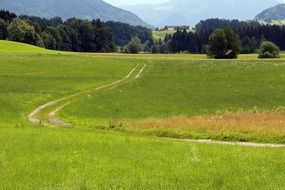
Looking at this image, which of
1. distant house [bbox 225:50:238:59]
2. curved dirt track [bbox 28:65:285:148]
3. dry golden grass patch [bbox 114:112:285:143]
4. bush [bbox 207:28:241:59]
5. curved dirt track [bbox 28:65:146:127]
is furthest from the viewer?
bush [bbox 207:28:241:59]

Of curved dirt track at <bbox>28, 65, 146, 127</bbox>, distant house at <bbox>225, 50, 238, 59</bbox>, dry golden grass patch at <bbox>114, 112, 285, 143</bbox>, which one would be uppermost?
dry golden grass patch at <bbox>114, 112, 285, 143</bbox>

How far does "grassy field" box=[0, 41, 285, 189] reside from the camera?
55.7ft

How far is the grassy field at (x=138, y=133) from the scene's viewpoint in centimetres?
1698

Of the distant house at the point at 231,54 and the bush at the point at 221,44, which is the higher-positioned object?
the bush at the point at 221,44

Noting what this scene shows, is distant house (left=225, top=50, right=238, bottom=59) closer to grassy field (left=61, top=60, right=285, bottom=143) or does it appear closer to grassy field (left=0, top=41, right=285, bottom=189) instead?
grassy field (left=61, top=60, right=285, bottom=143)

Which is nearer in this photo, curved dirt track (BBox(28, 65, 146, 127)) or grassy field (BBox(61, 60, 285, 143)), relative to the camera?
grassy field (BBox(61, 60, 285, 143))

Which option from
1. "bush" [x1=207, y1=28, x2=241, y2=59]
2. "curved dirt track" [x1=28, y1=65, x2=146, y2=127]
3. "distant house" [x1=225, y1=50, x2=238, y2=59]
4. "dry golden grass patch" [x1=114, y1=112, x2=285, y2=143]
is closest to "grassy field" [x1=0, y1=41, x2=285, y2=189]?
"dry golden grass patch" [x1=114, y1=112, x2=285, y2=143]

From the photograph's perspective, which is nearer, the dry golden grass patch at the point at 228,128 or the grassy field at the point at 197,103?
the dry golden grass patch at the point at 228,128

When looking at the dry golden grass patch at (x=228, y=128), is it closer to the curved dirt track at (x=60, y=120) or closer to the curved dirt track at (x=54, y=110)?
the curved dirt track at (x=60, y=120)

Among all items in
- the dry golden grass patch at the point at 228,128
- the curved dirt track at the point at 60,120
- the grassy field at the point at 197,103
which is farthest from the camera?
the grassy field at the point at 197,103

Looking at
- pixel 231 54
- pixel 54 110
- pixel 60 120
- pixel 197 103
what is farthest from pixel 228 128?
pixel 231 54

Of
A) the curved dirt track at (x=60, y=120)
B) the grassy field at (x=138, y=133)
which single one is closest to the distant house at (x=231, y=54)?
the grassy field at (x=138, y=133)

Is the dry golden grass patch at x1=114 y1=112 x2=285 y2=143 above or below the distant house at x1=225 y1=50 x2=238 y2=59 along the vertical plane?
above

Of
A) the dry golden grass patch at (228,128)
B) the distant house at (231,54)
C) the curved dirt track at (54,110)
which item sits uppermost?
the dry golden grass patch at (228,128)
